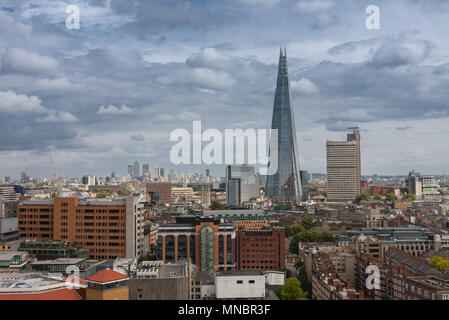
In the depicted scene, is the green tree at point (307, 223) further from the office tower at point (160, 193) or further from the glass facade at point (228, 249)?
the office tower at point (160, 193)

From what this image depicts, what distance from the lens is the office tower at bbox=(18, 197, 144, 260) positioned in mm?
9367

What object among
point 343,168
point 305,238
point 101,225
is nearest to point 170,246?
point 101,225

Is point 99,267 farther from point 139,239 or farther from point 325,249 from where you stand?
point 325,249

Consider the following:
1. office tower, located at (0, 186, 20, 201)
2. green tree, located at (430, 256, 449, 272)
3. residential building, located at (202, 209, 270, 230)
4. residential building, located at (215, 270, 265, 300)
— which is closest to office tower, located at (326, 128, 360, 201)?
residential building, located at (202, 209, 270, 230)

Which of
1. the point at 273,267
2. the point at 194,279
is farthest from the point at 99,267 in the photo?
the point at 273,267

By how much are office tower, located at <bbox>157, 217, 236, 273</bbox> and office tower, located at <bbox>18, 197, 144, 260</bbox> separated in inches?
24.5

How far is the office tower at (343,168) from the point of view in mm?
27844

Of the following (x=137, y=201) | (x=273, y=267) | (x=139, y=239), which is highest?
(x=137, y=201)

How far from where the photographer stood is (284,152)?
87.7 feet

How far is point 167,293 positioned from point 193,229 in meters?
4.83

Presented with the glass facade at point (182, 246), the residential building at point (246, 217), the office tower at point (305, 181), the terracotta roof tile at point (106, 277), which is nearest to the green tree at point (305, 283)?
the glass facade at point (182, 246)

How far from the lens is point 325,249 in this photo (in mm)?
9141

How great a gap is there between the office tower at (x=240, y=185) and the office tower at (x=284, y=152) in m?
1.55
